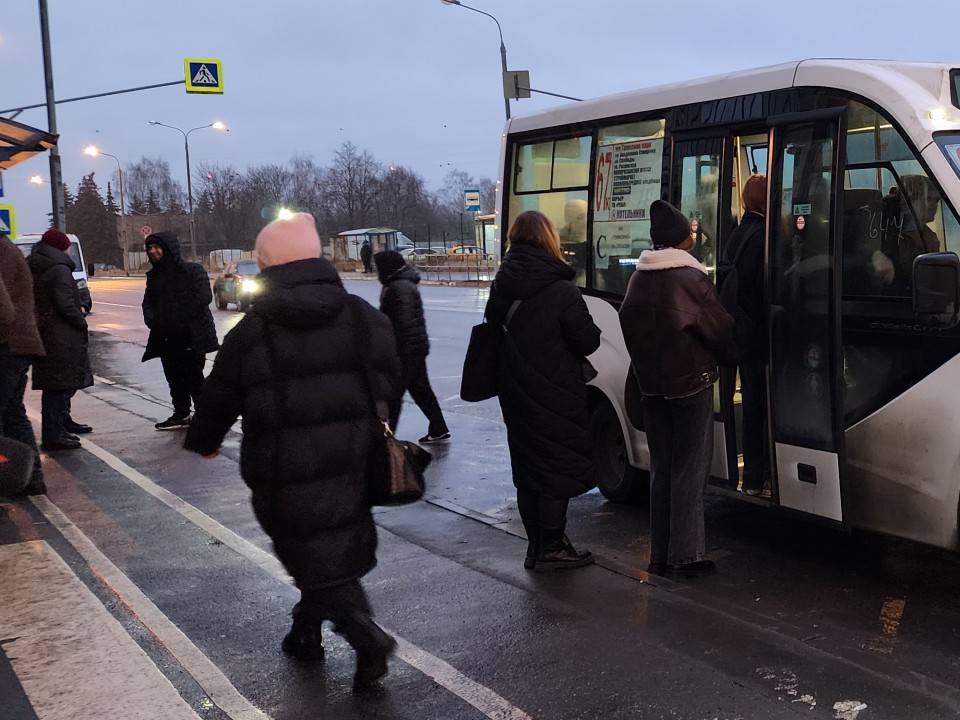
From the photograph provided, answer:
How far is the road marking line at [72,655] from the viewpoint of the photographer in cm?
396

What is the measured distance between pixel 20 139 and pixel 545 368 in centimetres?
848

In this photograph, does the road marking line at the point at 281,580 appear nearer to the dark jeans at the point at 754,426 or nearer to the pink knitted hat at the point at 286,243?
the pink knitted hat at the point at 286,243

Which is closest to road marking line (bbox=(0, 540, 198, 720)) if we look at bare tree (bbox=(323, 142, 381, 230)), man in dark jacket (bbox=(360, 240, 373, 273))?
man in dark jacket (bbox=(360, 240, 373, 273))

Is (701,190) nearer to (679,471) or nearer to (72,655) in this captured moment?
(679,471)

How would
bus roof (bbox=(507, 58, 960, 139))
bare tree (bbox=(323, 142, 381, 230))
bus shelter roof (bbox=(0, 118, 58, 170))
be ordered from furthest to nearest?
bare tree (bbox=(323, 142, 381, 230))
bus shelter roof (bbox=(0, 118, 58, 170))
bus roof (bbox=(507, 58, 960, 139))

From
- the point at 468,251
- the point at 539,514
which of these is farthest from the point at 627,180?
the point at 468,251

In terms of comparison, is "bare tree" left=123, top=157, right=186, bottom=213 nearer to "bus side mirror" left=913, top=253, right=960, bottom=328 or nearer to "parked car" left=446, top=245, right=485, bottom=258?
"parked car" left=446, top=245, right=485, bottom=258

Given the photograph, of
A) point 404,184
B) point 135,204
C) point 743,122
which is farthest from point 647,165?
point 135,204

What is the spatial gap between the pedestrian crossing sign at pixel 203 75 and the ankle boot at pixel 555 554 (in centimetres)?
2213

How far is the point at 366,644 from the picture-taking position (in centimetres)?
402

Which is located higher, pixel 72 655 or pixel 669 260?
pixel 669 260

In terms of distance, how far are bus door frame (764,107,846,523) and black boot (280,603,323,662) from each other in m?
2.53

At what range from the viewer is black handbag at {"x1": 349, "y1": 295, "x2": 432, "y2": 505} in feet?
13.2

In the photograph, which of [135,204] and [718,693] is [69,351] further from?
[135,204]
